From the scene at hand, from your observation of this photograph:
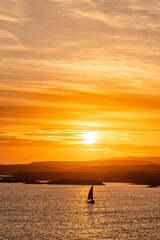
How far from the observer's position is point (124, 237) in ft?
262

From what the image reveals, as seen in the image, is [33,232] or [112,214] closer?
[33,232]

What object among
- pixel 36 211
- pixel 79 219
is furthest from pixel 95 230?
pixel 36 211

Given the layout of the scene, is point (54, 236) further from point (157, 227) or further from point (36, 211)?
point (36, 211)

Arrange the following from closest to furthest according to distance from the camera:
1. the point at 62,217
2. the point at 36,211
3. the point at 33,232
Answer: the point at 33,232 → the point at 62,217 → the point at 36,211

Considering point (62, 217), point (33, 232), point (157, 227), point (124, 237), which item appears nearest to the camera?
point (124, 237)

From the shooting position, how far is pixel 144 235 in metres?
82.8

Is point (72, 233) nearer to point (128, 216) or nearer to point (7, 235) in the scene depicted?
point (7, 235)

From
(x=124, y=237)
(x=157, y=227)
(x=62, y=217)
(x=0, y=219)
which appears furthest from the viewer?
(x=62, y=217)

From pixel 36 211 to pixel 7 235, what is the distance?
155ft

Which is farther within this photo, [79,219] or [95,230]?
[79,219]

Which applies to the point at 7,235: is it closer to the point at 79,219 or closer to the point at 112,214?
the point at 79,219

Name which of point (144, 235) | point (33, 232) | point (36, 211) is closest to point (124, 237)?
point (144, 235)

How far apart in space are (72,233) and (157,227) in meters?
22.7

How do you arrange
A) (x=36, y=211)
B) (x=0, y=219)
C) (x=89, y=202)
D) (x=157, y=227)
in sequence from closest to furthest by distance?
(x=157, y=227)
(x=0, y=219)
(x=36, y=211)
(x=89, y=202)
